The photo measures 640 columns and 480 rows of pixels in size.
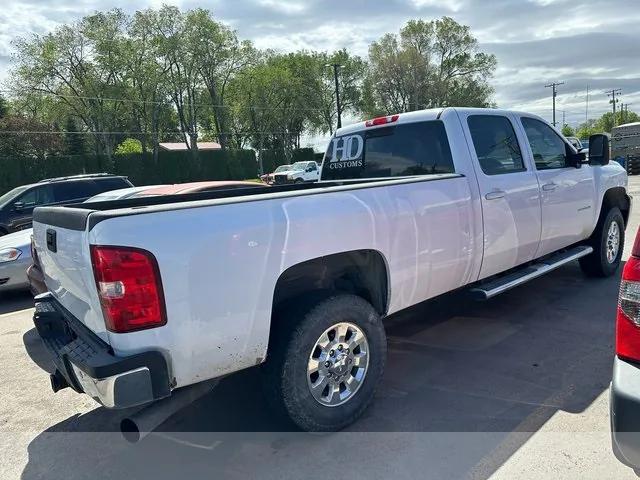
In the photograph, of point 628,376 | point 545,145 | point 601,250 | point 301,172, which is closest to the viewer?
point 628,376

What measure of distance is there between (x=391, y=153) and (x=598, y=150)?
2.39 metres

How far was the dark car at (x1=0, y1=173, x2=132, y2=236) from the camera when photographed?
10.9 meters

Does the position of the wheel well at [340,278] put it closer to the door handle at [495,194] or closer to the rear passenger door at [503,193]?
the rear passenger door at [503,193]

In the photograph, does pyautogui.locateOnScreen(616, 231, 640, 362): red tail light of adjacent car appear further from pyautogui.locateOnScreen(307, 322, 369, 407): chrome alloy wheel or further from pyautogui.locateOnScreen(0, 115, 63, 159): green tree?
pyautogui.locateOnScreen(0, 115, 63, 159): green tree

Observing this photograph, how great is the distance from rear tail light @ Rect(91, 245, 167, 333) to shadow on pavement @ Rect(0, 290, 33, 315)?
205 inches

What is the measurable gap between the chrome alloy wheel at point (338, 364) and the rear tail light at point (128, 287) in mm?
996

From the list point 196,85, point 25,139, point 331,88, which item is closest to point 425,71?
point 331,88

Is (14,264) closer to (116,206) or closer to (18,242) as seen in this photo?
(18,242)

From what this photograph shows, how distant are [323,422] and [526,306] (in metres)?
3.20

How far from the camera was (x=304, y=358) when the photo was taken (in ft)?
9.68

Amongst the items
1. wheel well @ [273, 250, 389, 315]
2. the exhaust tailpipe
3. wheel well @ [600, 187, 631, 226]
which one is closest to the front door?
wheel well @ [600, 187, 631, 226]

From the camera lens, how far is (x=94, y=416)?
3703mm

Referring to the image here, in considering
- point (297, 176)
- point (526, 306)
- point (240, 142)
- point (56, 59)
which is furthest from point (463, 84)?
point (526, 306)

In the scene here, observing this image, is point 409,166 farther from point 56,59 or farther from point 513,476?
point 56,59
